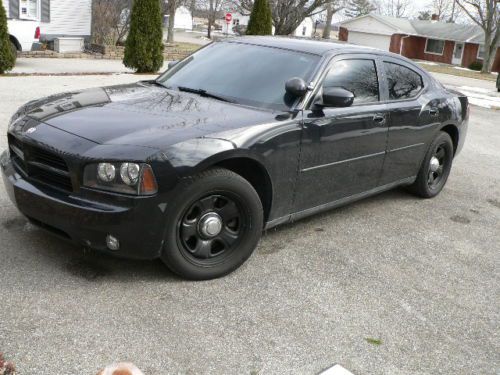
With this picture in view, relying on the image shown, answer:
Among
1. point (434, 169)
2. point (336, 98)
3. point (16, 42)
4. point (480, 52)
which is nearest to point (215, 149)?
point (336, 98)

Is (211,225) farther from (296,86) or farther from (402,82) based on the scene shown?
(402,82)

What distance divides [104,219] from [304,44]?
2.49m

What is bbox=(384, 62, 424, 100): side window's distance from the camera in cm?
532

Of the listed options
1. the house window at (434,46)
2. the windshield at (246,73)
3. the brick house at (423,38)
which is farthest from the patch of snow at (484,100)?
the house window at (434,46)

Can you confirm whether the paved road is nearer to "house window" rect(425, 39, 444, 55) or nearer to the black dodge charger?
the black dodge charger

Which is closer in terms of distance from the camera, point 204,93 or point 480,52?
point 204,93

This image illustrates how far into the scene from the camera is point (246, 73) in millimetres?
4609

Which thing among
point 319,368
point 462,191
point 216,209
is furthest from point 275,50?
point 462,191

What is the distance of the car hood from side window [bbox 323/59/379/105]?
2.67 ft

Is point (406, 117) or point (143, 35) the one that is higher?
point (143, 35)

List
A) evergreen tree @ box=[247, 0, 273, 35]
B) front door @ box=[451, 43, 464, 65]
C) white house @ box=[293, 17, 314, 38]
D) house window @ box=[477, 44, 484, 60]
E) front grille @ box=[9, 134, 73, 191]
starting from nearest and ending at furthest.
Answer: front grille @ box=[9, 134, 73, 191], evergreen tree @ box=[247, 0, 273, 35], house window @ box=[477, 44, 484, 60], front door @ box=[451, 43, 464, 65], white house @ box=[293, 17, 314, 38]

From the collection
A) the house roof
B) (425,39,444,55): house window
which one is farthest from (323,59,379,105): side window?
(425,39,444,55): house window

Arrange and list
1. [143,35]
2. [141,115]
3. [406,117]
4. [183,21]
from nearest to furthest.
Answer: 1. [141,115]
2. [406,117]
3. [143,35]
4. [183,21]

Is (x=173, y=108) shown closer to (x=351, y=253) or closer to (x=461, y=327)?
(x=351, y=253)
